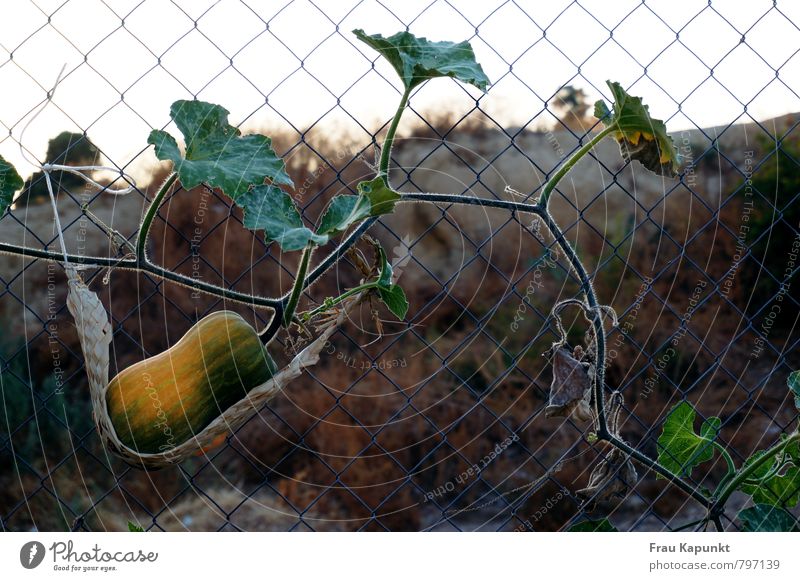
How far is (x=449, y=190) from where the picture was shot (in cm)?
291

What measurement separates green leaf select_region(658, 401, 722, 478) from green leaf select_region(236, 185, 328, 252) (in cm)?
63

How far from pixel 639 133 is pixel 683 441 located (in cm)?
47

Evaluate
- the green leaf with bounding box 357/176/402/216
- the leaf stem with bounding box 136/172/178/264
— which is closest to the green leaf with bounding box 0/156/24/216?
the leaf stem with bounding box 136/172/178/264

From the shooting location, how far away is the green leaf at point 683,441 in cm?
115

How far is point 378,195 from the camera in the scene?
84cm

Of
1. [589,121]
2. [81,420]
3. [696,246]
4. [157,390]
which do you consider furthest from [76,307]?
[696,246]

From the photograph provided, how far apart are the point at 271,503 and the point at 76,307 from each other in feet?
6.29

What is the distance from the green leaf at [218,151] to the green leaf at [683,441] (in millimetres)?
673

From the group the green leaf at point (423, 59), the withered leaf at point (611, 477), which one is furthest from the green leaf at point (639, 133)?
the withered leaf at point (611, 477)

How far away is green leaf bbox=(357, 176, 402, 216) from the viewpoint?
0.83 m

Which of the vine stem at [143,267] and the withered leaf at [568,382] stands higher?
the vine stem at [143,267]

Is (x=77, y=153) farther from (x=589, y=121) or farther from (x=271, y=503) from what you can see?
(x=271, y=503)

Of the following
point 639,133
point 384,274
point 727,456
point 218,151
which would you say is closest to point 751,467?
point 727,456

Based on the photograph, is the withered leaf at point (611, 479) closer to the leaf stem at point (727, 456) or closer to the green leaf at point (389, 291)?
the leaf stem at point (727, 456)
